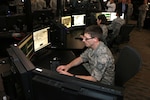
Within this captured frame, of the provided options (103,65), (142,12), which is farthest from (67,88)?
(142,12)

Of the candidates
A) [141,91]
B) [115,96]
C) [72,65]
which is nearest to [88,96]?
[115,96]

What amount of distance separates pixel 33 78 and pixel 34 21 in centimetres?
379

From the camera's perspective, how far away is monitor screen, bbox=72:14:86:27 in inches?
172

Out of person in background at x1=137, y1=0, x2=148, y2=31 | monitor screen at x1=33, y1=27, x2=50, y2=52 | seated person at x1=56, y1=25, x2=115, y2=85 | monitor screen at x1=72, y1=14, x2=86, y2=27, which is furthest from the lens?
person in background at x1=137, y1=0, x2=148, y2=31

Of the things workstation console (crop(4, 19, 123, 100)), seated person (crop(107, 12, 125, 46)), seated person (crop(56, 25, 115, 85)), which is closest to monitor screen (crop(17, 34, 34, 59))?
seated person (crop(56, 25, 115, 85))

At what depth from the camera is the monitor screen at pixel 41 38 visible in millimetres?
2549

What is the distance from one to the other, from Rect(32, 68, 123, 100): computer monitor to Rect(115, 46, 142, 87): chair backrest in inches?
40.6

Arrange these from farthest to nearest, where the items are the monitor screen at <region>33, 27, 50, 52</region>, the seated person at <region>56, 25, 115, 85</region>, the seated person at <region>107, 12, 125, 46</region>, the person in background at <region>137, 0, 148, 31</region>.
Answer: the person in background at <region>137, 0, 148, 31</region> < the seated person at <region>107, 12, 125, 46</region> < the monitor screen at <region>33, 27, 50, 52</region> < the seated person at <region>56, 25, 115, 85</region>

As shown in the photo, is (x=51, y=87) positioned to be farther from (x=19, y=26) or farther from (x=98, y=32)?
(x=19, y=26)

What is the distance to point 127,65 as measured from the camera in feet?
6.61

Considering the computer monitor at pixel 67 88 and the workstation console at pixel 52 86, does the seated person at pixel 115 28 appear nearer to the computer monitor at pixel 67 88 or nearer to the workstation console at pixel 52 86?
the workstation console at pixel 52 86

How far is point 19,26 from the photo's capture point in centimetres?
421

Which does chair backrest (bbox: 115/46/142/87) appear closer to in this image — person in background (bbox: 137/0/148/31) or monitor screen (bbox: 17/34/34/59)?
monitor screen (bbox: 17/34/34/59)

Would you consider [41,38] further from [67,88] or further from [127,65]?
[67,88]
